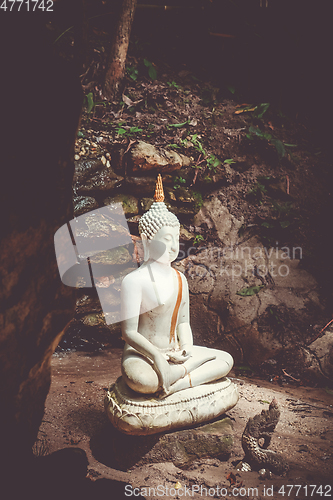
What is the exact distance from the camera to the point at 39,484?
135cm

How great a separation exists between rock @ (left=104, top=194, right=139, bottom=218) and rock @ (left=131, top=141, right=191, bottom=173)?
0.41m

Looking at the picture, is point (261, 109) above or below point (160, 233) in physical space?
above

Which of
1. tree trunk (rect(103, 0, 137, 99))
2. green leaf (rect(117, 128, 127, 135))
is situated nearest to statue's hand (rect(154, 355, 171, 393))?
green leaf (rect(117, 128, 127, 135))

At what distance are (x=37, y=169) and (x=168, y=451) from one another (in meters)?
2.10

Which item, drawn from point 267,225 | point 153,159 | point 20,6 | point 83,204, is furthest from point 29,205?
point 267,225

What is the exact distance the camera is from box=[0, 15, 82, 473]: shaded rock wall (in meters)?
1.16

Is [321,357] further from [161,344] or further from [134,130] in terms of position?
[134,130]

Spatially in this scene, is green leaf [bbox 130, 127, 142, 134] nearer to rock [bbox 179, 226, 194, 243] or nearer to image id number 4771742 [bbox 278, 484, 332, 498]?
rock [bbox 179, 226, 194, 243]

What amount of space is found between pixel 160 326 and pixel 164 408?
60 centimetres

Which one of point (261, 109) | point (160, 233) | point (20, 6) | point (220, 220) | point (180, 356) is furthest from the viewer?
point (261, 109)

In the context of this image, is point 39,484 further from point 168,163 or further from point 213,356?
point 168,163

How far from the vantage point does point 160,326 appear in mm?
2709
